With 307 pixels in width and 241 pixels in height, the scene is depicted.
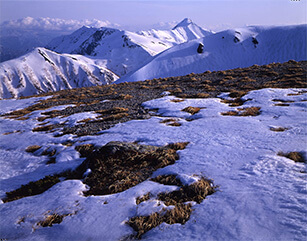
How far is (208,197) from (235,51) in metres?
104

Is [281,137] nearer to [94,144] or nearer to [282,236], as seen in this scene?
[282,236]

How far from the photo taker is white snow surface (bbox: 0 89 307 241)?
438 centimetres

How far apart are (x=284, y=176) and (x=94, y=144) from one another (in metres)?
8.98

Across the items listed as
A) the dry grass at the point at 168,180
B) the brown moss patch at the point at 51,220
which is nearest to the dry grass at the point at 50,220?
the brown moss patch at the point at 51,220

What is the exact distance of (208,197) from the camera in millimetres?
5395

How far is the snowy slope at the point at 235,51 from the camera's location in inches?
3356

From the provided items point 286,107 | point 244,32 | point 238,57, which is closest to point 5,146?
point 286,107

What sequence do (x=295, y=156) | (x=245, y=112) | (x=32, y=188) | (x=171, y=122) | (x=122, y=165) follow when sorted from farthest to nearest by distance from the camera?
(x=245, y=112) < (x=171, y=122) < (x=122, y=165) < (x=32, y=188) < (x=295, y=156)

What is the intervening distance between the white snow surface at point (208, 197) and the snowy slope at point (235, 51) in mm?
71012

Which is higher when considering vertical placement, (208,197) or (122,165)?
(208,197)

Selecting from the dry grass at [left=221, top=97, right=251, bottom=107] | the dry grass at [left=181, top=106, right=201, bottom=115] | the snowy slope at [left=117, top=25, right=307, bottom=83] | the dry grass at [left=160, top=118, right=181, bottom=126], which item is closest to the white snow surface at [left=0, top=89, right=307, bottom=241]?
the dry grass at [left=160, top=118, right=181, bottom=126]

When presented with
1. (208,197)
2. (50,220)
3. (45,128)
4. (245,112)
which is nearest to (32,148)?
(45,128)

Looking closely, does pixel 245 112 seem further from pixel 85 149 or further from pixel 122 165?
pixel 85 149

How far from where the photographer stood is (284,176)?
19.3ft
